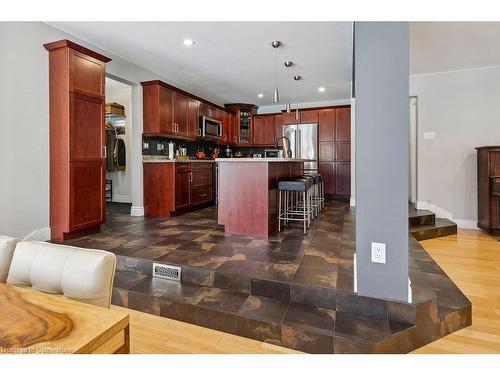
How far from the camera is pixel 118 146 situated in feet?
21.0

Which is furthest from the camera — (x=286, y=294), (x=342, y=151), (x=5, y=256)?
(x=342, y=151)

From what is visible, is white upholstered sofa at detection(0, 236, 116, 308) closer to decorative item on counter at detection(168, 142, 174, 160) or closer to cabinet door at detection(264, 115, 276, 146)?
decorative item on counter at detection(168, 142, 174, 160)

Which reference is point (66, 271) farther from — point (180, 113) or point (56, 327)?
point (180, 113)

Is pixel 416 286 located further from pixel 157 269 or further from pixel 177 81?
pixel 177 81

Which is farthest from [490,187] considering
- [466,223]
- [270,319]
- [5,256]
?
[5,256]

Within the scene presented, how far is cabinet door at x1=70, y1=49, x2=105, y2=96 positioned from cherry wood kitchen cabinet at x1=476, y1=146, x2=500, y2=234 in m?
5.45

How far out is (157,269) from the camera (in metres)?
2.49

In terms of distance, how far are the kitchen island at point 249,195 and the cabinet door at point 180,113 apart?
2.04m

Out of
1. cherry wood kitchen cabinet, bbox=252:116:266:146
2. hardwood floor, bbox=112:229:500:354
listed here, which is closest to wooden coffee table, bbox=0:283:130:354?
hardwood floor, bbox=112:229:500:354

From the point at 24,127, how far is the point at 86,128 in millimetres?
596

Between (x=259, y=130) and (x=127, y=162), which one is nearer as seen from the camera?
(x=127, y=162)

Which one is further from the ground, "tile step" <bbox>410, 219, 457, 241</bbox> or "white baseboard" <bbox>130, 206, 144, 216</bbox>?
"white baseboard" <bbox>130, 206, 144, 216</bbox>

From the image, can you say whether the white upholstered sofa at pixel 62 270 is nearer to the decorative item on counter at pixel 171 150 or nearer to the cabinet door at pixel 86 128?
the cabinet door at pixel 86 128

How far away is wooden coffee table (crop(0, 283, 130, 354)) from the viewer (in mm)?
606
